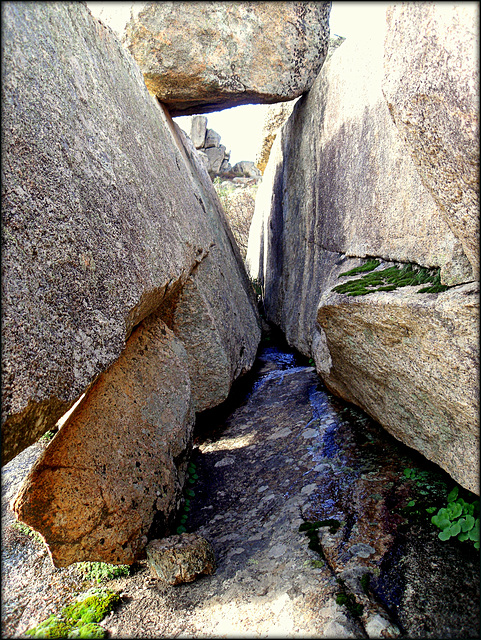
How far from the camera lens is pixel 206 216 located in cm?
596

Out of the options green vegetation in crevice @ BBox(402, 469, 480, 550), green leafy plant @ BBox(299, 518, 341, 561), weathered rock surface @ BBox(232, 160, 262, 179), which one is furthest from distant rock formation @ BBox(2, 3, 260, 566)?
weathered rock surface @ BBox(232, 160, 262, 179)

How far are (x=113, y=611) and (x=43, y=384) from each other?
4.57 feet

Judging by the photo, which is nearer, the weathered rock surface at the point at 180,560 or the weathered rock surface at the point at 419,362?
the weathered rock surface at the point at 419,362

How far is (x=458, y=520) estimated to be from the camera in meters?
2.58

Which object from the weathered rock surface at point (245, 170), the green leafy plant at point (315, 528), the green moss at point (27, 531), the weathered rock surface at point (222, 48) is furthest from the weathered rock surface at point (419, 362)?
the weathered rock surface at point (245, 170)

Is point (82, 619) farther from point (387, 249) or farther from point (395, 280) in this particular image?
point (387, 249)

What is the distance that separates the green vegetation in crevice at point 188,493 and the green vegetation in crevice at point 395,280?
192cm

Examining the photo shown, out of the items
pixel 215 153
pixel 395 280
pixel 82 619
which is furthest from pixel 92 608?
pixel 215 153

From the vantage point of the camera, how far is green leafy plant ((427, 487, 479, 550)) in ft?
8.14

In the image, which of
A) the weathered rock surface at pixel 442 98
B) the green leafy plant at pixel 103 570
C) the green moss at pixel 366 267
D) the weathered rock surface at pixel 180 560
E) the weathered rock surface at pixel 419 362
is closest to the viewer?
the weathered rock surface at pixel 442 98

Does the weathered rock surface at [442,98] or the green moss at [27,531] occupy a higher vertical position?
the weathered rock surface at [442,98]

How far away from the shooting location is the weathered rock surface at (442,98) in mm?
1752

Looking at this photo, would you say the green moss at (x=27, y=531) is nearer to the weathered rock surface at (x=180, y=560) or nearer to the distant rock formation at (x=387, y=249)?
the weathered rock surface at (x=180, y=560)

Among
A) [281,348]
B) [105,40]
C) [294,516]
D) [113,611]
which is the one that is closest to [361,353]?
[294,516]
